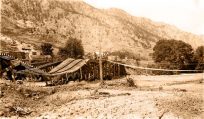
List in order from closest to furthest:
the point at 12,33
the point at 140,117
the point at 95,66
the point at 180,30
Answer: the point at 140,117, the point at 95,66, the point at 12,33, the point at 180,30

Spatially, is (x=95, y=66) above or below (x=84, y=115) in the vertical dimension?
above

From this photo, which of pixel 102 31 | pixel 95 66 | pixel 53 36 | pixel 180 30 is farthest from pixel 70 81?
pixel 180 30

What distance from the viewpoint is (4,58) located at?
27344mm

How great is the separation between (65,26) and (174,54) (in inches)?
2656

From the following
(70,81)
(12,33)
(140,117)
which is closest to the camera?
(140,117)

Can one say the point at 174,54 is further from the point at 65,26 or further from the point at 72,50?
the point at 65,26

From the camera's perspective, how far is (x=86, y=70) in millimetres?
32469

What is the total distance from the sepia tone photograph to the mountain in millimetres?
327

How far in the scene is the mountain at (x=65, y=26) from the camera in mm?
92062

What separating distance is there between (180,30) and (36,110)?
508ft

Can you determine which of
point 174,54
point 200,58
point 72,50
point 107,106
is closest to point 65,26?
point 72,50

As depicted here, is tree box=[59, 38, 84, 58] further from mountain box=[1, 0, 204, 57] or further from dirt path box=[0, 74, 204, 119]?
dirt path box=[0, 74, 204, 119]

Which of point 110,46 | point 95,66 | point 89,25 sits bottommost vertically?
point 95,66

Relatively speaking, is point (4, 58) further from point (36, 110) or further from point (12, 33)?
point (12, 33)
